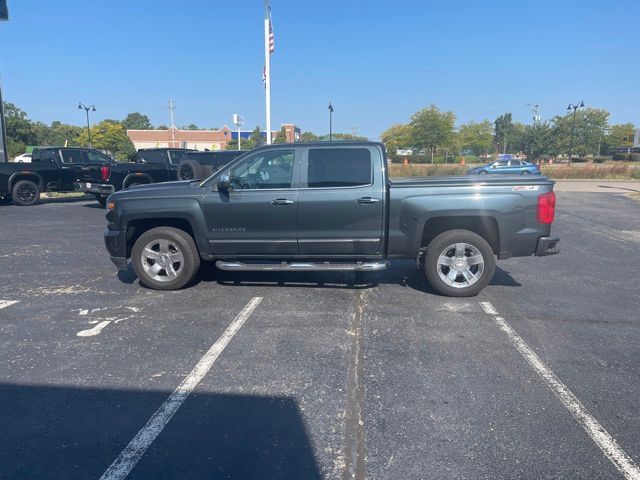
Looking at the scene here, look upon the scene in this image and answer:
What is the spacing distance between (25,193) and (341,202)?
1379cm

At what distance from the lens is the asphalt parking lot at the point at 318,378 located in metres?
2.94

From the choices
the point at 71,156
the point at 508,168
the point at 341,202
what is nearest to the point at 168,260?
the point at 341,202

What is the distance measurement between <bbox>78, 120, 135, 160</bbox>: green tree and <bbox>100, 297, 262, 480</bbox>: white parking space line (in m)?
82.1

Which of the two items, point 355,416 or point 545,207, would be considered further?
point 545,207

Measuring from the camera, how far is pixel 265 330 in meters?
5.00

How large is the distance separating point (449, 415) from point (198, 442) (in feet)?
5.51

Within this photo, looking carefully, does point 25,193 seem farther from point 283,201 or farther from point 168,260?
point 283,201

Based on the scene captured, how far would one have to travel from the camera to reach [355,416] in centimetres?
337

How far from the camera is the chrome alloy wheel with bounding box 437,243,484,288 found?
6.05 m

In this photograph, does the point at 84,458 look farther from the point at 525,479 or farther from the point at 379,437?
the point at 525,479

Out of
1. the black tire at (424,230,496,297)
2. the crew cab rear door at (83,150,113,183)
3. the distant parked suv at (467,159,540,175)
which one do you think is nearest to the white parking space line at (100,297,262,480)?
the black tire at (424,230,496,297)

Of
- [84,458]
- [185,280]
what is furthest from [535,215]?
[84,458]

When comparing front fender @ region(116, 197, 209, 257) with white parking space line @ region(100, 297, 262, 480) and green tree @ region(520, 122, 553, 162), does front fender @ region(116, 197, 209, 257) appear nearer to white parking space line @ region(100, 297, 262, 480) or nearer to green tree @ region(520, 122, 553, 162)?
white parking space line @ region(100, 297, 262, 480)

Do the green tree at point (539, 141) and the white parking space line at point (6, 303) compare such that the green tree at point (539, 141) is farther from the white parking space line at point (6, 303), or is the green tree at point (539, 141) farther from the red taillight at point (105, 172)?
the white parking space line at point (6, 303)
